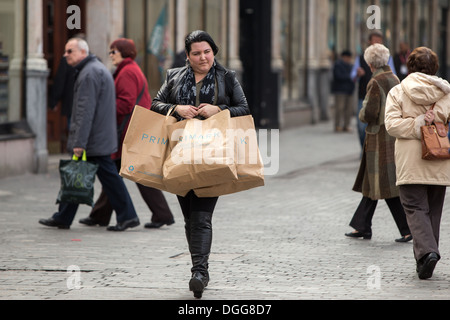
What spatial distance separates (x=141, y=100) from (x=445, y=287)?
4.09m

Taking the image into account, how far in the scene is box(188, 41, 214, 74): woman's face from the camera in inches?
259

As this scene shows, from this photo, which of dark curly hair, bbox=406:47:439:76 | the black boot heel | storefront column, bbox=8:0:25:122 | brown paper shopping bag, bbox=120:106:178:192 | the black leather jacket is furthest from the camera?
storefront column, bbox=8:0:25:122

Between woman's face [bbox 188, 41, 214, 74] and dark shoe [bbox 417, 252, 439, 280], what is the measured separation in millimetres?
2032

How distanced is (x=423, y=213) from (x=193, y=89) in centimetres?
194

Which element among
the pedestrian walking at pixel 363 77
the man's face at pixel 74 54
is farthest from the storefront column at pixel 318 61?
the man's face at pixel 74 54

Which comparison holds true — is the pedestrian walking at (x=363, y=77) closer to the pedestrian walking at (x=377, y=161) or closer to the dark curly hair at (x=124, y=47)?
the pedestrian walking at (x=377, y=161)

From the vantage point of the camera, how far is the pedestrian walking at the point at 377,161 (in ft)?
29.2

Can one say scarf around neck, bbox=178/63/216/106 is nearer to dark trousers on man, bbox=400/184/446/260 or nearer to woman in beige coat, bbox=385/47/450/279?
woman in beige coat, bbox=385/47/450/279

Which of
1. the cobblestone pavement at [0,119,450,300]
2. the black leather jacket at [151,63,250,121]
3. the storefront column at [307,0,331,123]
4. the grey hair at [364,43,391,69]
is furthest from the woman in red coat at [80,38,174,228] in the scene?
the storefront column at [307,0,331,123]

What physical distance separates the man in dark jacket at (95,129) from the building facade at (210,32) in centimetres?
426

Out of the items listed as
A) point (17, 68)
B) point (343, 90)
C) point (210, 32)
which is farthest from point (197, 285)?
point (343, 90)

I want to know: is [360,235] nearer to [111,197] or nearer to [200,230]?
[111,197]

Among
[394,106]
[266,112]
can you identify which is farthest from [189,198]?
[266,112]

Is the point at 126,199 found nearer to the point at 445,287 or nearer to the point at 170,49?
the point at 445,287
